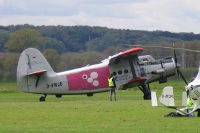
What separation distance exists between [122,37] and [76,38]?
11127mm

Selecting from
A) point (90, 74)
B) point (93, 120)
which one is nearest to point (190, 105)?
point (93, 120)

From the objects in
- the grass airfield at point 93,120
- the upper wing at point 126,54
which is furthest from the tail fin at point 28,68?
the grass airfield at point 93,120

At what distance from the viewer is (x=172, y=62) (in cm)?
3969

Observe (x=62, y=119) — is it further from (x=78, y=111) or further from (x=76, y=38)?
(x=76, y=38)

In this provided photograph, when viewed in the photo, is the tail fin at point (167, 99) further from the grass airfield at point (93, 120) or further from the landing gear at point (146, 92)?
the landing gear at point (146, 92)

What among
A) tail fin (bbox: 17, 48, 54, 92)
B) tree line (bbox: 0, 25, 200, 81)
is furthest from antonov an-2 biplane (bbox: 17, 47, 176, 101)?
tree line (bbox: 0, 25, 200, 81)

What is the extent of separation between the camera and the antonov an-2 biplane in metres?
38.5

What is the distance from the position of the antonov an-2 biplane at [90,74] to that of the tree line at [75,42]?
66.4 ft

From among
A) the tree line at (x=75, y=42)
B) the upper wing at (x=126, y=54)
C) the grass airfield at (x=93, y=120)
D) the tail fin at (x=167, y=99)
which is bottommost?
the tree line at (x=75, y=42)

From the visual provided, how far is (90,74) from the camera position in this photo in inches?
1538

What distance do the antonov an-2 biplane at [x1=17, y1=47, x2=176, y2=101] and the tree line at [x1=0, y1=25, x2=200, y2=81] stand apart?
66.4ft

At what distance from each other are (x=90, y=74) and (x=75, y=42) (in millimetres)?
96657

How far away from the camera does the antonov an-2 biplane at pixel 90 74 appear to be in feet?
126

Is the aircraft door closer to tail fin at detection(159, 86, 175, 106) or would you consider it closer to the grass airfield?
the grass airfield
